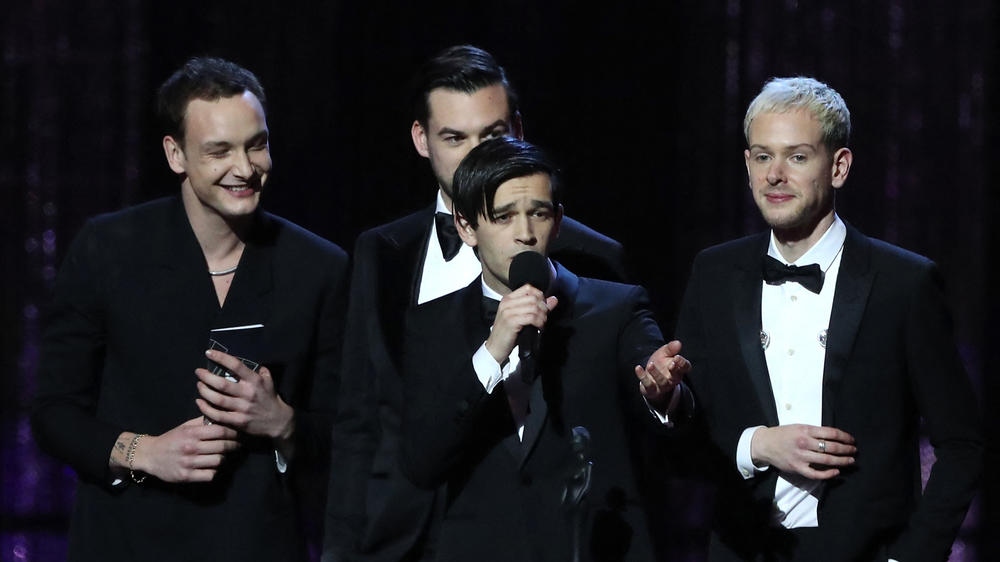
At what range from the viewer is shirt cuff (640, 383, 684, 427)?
2.35 metres

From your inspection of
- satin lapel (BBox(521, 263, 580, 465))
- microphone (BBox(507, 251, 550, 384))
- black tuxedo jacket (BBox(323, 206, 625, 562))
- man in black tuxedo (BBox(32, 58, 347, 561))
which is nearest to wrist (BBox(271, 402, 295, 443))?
man in black tuxedo (BBox(32, 58, 347, 561))

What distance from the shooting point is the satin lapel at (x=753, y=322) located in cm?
265

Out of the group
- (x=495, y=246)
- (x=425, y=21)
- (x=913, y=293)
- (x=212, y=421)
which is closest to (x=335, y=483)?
(x=212, y=421)

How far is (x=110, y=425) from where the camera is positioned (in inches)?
109

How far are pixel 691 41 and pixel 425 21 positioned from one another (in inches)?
39.1

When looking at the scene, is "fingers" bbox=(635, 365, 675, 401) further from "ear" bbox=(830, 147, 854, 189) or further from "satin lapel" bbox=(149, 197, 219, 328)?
"satin lapel" bbox=(149, 197, 219, 328)

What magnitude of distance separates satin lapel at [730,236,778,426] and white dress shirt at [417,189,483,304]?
1.89ft

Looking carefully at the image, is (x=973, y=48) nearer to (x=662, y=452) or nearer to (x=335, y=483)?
(x=662, y=452)

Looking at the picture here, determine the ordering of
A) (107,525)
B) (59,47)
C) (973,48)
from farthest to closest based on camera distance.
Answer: (59,47), (973,48), (107,525)

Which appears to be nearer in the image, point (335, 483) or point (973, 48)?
point (335, 483)

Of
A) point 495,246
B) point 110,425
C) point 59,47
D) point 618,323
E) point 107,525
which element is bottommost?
point 107,525

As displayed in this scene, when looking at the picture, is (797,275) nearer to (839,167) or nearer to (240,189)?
(839,167)

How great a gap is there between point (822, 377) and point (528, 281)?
2.45 ft

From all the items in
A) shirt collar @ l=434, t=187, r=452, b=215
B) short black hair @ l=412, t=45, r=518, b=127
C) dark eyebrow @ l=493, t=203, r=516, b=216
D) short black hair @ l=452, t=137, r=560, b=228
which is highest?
short black hair @ l=412, t=45, r=518, b=127
